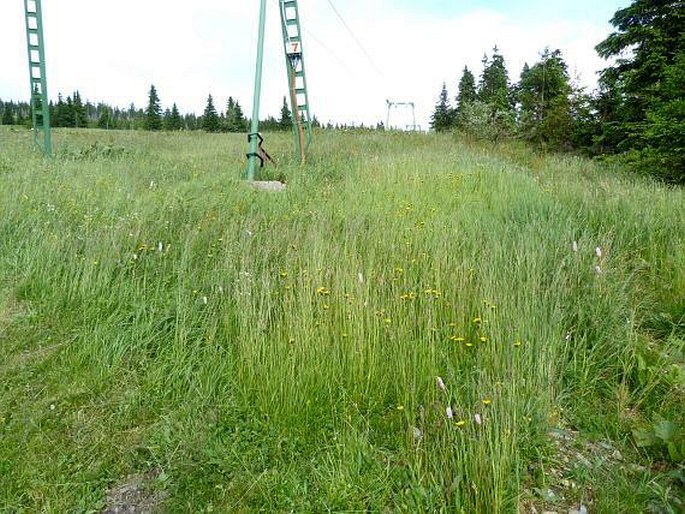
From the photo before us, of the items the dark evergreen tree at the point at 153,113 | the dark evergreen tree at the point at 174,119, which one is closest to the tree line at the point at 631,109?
the dark evergreen tree at the point at 153,113

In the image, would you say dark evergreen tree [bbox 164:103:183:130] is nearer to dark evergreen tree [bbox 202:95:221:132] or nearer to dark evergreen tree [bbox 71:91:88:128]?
dark evergreen tree [bbox 202:95:221:132]

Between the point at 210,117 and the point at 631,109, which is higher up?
the point at 210,117

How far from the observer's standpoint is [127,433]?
1864 millimetres

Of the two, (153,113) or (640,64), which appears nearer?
(640,64)

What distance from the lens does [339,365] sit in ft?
6.75

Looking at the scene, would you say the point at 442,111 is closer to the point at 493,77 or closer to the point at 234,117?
the point at 493,77

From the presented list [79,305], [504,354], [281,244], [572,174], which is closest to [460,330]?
[504,354]

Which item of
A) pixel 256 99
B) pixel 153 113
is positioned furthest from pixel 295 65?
pixel 153 113

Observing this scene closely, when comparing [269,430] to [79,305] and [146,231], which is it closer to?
[79,305]

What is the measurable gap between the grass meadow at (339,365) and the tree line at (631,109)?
536cm

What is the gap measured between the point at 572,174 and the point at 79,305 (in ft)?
27.8

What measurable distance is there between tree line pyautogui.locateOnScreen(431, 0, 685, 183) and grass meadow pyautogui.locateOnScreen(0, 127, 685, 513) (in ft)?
17.6

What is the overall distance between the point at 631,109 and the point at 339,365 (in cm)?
1368

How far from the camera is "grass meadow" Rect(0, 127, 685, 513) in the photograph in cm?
155
